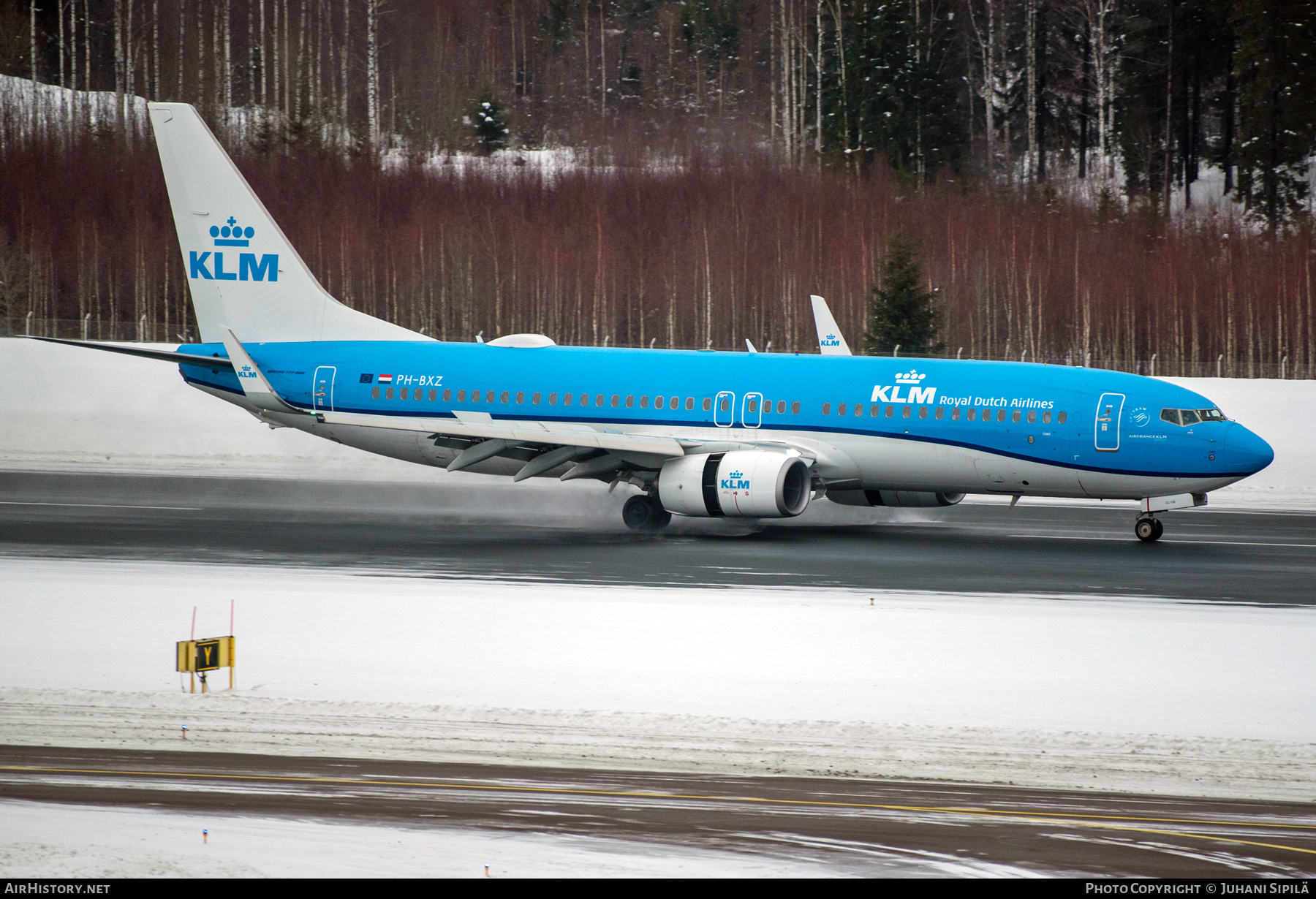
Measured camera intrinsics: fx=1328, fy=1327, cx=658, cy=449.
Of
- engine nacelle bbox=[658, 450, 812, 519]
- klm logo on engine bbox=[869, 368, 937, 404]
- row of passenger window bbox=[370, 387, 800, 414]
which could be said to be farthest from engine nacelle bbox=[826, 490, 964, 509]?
row of passenger window bbox=[370, 387, 800, 414]

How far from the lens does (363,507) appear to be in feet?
104

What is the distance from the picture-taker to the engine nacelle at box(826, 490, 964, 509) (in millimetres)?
28141

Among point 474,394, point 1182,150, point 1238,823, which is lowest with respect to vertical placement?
point 1238,823

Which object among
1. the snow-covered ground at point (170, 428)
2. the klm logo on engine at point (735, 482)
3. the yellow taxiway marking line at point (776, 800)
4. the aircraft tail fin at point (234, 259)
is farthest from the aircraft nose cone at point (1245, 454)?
the aircraft tail fin at point (234, 259)

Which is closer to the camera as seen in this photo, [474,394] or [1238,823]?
[1238,823]

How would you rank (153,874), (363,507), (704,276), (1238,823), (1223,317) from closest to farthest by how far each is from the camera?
(153,874) → (1238,823) → (363,507) → (1223,317) → (704,276)

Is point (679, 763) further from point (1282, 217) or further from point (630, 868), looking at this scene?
point (1282, 217)

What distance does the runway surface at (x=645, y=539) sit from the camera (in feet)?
71.7

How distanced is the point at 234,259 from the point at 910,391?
15882 millimetres

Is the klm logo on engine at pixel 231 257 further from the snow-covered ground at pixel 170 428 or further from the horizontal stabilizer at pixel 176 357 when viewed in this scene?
the snow-covered ground at pixel 170 428

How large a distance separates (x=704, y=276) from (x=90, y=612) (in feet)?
157

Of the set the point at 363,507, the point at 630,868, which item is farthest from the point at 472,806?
the point at 363,507

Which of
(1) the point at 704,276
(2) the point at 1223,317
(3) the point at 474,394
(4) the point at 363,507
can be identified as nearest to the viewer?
(3) the point at 474,394

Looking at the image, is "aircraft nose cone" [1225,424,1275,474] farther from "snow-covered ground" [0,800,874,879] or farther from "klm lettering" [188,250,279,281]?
"klm lettering" [188,250,279,281]
